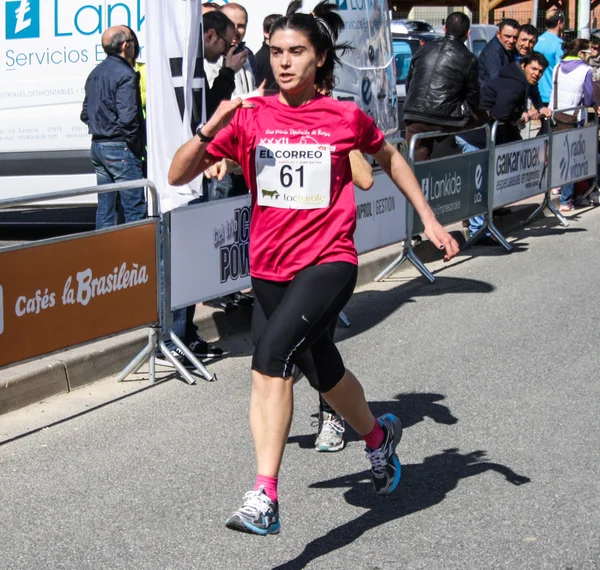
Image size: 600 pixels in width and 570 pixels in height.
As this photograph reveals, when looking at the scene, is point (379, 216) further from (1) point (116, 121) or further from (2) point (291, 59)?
(2) point (291, 59)

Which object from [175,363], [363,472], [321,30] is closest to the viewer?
[321,30]

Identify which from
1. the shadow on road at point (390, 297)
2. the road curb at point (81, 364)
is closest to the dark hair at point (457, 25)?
the shadow on road at point (390, 297)

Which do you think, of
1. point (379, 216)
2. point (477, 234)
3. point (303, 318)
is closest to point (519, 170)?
point (477, 234)

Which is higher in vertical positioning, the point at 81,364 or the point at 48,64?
the point at 48,64

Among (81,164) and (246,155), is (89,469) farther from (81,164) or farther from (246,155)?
(81,164)

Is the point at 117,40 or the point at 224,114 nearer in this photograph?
the point at 224,114

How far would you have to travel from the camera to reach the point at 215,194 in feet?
27.3

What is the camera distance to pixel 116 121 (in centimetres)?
861

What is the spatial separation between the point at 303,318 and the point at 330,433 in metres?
1.40

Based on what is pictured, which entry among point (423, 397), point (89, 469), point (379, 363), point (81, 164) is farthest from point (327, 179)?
point (81, 164)

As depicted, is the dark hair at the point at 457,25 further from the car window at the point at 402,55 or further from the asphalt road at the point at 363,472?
the car window at the point at 402,55

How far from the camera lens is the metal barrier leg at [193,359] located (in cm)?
671

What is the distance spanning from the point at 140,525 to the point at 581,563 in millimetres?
1727

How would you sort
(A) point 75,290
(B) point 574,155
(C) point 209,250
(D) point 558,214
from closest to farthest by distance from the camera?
(A) point 75,290
(C) point 209,250
(D) point 558,214
(B) point 574,155
